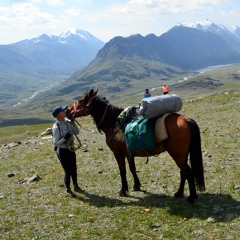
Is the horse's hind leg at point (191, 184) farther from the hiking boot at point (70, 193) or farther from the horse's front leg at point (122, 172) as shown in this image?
the hiking boot at point (70, 193)

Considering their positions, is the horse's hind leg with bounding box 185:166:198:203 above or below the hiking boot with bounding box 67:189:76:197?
above

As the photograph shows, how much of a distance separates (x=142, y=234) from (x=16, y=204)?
6633 millimetres

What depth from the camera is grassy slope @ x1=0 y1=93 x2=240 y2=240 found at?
9.52m

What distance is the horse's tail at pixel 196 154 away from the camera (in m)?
10.7

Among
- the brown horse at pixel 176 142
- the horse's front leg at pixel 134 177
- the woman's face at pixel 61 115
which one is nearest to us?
the brown horse at pixel 176 142

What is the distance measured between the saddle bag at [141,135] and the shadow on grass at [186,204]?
7.44ft

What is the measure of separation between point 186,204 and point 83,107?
5816 millimetres

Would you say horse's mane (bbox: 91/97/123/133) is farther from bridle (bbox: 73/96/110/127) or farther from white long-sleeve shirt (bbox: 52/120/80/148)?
white long-sleeve shirt (bbox: 52/120/80/148)

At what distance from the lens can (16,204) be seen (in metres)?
13.3

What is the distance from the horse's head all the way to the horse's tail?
454 centimetres

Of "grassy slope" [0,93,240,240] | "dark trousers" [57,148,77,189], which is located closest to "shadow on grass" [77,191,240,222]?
"grassy slope" [0,93,240,240]

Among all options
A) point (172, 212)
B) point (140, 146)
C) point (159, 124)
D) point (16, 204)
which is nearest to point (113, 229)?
point (172, 212)

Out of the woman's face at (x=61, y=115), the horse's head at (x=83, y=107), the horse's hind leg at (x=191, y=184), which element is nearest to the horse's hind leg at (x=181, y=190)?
the horse's hind leg at (x=191, y=184)

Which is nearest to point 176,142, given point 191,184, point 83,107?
point 191,184
